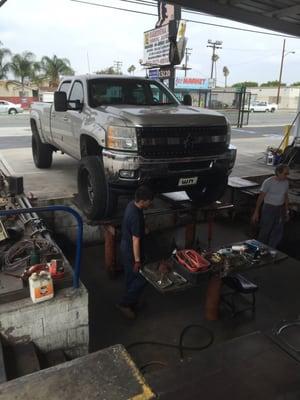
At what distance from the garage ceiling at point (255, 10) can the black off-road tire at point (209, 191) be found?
373 centimetres

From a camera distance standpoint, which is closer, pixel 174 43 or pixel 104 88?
pixel 104 88

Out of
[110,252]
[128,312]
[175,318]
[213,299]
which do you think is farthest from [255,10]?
[128,312]

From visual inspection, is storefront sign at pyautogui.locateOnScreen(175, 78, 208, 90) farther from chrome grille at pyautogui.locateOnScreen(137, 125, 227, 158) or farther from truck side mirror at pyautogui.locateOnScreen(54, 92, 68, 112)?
chrome grille at pyautogui.locateOnScreen(137, 125, 227, 158)

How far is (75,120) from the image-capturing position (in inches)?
233

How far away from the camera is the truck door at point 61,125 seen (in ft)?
21.0

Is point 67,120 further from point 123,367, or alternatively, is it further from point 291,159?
point 291,159

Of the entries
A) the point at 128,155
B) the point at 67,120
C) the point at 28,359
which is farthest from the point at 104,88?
the point at 28,359

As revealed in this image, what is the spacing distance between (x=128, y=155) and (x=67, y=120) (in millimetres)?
2243

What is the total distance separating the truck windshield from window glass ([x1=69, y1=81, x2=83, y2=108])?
0.27 metres

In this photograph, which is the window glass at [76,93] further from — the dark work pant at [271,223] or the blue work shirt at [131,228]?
the dark work pant at [271,223]

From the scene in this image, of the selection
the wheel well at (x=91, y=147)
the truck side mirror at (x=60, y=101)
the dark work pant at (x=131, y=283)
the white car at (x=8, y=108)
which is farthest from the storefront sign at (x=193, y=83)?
the dark work pant at (x=131, y=283)

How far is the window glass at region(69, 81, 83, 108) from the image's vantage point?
232 inches

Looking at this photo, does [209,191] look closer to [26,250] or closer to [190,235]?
[190,235]

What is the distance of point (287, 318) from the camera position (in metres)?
4.93
